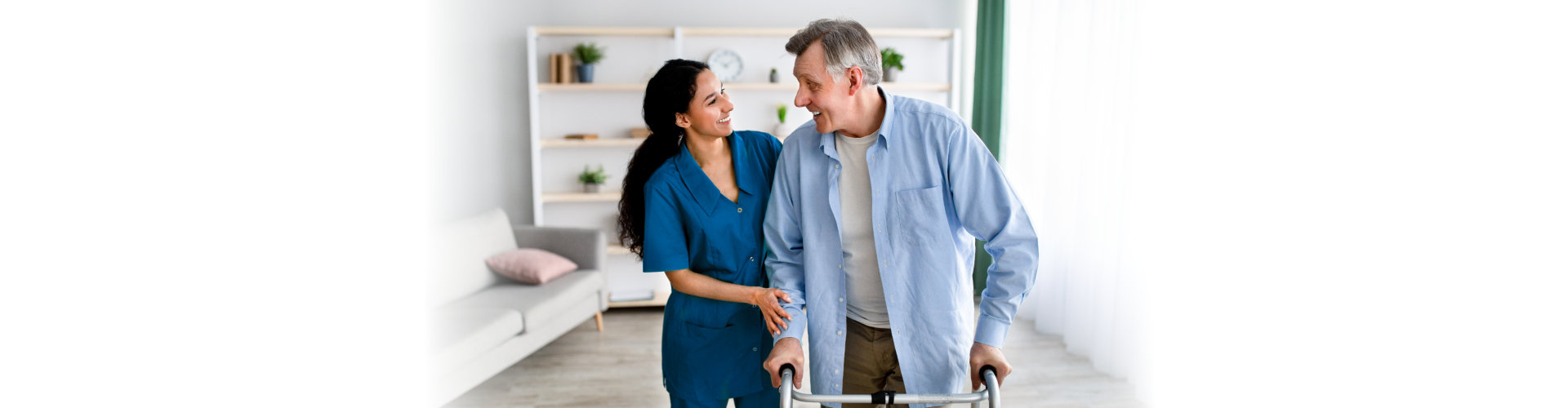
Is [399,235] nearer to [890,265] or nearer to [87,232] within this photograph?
[87,232]

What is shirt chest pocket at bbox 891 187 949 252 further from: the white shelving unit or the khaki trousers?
the white shelving unit

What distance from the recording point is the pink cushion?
365 centimetres

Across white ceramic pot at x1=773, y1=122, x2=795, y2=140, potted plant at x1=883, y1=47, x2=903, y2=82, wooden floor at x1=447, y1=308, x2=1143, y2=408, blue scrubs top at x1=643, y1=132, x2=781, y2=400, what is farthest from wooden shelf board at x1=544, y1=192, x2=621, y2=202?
blue scrubs top at x1=643, y1=132, x2=781, y2=400

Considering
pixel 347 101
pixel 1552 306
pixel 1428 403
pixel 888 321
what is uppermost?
pixel 347 101

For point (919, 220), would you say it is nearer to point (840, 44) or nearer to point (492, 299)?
point (840, 44)

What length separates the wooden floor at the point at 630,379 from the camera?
9.66 ft

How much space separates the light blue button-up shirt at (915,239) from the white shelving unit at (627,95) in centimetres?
298

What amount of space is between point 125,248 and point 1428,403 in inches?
97.9

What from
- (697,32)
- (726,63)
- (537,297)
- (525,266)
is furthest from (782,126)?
(537,297)

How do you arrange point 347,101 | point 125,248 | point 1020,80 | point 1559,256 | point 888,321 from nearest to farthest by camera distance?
point 1559,256 < point 125,248 < point 888,321 < point 347,101 < point 1020,80

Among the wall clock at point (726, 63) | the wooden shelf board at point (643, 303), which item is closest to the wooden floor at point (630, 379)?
the wooden shelf board at point (643, 303)

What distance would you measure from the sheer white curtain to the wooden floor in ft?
0.42

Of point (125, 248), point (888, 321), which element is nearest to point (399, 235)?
point (125, 248)

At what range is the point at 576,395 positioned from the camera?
3.04m
